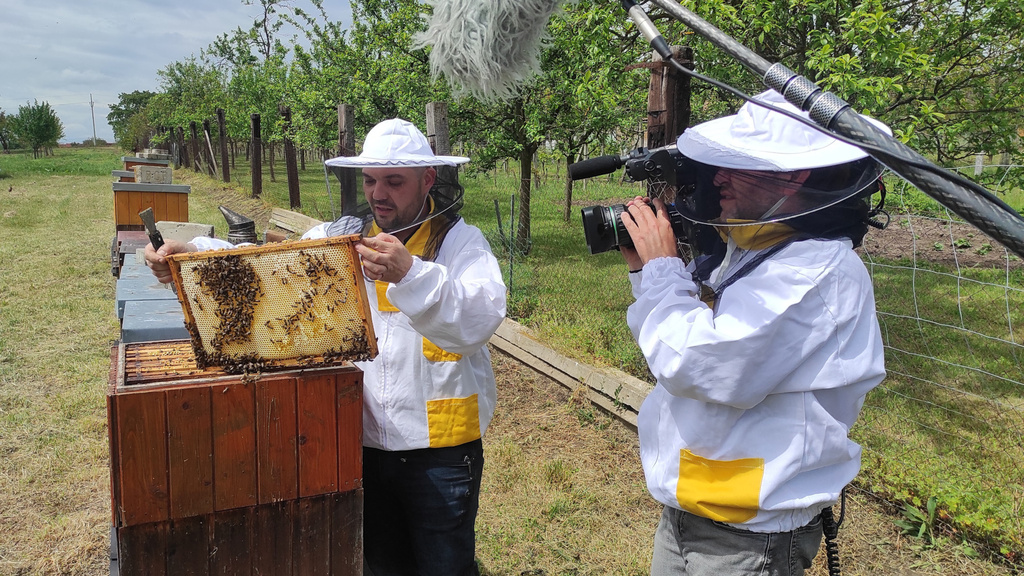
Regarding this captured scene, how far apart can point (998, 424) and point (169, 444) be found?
4.25 metres

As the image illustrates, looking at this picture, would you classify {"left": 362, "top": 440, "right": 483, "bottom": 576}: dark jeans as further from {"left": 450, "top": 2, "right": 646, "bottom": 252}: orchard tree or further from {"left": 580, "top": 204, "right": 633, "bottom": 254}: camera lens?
{"left": 450, "top": 2, "right": 646, "bottom": 252}: orchard tree

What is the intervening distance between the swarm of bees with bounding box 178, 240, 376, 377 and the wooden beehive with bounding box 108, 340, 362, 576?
0.06 m

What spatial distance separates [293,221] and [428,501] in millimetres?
9974

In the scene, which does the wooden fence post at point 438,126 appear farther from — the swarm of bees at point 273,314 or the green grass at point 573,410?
the swarm of bees at point 273,314

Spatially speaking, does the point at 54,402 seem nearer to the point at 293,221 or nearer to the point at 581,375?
the point at 581,375

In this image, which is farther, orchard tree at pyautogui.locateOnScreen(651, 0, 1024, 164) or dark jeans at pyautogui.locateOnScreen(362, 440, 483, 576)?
orchard tree at pyautogui.locateOnScreen(651, 0, 1024, 164)

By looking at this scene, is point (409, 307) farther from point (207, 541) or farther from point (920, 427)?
point (920, 427)

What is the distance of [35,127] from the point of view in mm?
50969

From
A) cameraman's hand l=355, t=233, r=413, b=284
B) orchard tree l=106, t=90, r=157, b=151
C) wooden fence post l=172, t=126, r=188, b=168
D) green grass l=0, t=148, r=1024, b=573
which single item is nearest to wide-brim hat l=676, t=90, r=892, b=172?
cameraman's hand l=355, t=233, r=413, b=284

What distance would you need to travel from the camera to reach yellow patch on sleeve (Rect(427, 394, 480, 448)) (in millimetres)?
1984

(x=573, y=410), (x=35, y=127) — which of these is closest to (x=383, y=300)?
(x=573, y=410)

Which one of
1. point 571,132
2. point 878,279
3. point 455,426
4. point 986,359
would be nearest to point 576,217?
point 571,132

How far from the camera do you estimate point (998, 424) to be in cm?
377

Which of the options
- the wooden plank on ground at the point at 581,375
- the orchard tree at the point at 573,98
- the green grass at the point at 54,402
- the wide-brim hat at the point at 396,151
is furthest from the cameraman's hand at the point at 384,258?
the orchard tree at the point at 573,98
